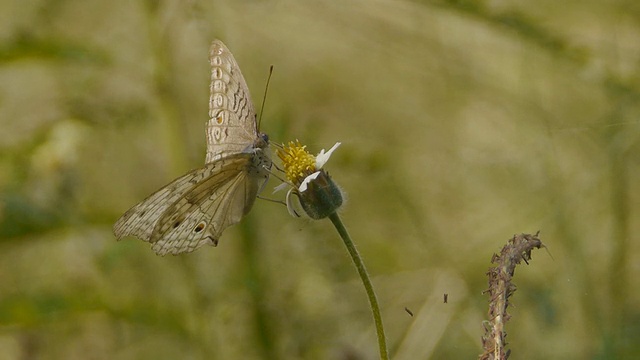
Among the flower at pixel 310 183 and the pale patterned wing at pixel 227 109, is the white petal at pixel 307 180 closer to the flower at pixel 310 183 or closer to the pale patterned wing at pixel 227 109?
the flower at pixel 310 183

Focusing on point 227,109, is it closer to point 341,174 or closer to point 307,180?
→ point 307,180

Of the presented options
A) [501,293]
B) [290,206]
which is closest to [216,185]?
[290,206]

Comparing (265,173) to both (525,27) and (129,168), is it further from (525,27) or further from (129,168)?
(129,168)

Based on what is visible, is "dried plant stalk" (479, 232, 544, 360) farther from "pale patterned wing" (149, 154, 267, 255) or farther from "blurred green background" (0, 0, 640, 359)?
"pale patterned wing" (149, 154, 267, 255)


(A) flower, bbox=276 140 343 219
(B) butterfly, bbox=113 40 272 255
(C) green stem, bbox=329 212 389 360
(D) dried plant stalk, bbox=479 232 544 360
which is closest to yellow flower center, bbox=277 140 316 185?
(A) flower, bbox=276 140 343 219

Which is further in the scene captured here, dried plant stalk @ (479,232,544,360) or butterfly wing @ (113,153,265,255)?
butterfly wing @ (113,153,265,255)

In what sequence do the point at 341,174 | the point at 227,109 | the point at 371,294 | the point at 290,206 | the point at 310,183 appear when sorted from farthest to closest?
the point at 341,174
the point at 227,109
the point at 290,206
the point at 310,183
the point at 371,294

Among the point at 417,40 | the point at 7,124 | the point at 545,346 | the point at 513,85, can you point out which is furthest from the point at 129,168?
the point at 545,346

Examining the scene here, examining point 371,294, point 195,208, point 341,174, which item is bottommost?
point 371,294
